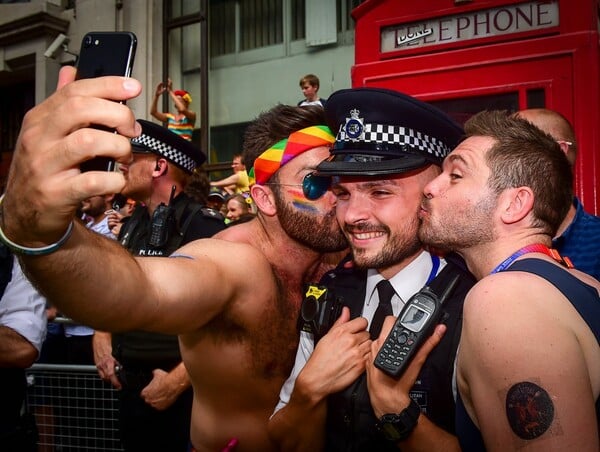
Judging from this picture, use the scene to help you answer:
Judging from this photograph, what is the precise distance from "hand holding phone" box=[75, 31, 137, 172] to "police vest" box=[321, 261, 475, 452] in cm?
126

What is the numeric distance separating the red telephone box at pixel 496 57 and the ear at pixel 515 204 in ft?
4.15

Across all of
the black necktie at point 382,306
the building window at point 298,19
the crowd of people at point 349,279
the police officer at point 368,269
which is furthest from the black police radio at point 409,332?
the building window at point 298,19

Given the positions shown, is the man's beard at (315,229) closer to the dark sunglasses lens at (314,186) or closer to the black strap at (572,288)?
the dark sunglasses lens at (314,186)

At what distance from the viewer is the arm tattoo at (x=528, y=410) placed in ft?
4.08

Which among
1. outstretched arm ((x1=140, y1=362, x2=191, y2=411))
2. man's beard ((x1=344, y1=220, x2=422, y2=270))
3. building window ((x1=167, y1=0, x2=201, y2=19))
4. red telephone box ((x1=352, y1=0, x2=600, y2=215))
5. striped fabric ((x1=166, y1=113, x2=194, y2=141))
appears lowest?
outstretched arm ((x1=140, y1=362, x2=191, y2=411))

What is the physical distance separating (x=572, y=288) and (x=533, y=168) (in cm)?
49

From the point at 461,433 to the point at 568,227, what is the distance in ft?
4.38

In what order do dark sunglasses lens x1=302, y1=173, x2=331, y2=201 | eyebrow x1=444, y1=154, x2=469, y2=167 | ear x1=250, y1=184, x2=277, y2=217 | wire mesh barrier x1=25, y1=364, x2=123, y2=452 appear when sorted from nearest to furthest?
eyebrow x1=444, y1=154, x2=469, y2=167
dark sunglasses lens x1=302, y1=173, x2=331, y2=201
ear x1=250, y1=184, x2=277, y2=217
wire mesh barrier x1=25, y1=364, x2=123, y2=452

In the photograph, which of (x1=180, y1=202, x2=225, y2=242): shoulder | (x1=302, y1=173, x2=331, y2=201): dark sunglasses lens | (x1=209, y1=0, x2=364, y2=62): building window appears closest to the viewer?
(x1=302, y1=173, x2=331, y2=201): dark sunglasses lens

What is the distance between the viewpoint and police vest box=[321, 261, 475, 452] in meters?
1.81

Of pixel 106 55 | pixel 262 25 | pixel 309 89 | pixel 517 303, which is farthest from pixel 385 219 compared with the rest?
pixel 262 25

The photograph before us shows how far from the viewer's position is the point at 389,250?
2094mm

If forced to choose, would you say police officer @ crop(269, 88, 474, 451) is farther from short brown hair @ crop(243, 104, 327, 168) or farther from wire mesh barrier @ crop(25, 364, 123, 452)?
wire mesh barrier @ crop(25, 364, 123, 452)

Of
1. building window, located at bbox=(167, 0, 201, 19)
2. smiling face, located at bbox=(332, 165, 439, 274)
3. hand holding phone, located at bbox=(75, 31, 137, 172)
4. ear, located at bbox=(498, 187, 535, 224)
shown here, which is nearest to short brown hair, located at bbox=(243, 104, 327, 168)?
smiling face, located at bbox=(332, 165, 439, 274)
